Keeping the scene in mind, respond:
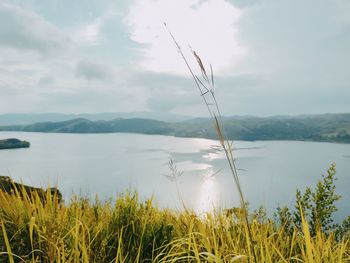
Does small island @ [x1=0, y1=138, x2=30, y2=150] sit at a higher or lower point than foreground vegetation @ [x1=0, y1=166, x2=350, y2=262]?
lower

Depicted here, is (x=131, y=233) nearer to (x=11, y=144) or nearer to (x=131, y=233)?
(x=131, y=233)

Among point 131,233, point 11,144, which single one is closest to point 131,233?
point 131,233

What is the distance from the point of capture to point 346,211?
6638 cm

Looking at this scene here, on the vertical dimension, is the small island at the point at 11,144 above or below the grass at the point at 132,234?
below

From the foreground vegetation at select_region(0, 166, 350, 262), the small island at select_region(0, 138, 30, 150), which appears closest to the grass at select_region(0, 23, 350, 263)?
the foreground vegetation at select_region(0, 166, 350, 262)

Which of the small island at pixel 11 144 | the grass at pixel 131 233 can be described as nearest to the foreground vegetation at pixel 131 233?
the grass at pixel 131 233

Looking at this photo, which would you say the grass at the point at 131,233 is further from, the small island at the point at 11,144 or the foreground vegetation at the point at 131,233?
the small island at the point at 11,144

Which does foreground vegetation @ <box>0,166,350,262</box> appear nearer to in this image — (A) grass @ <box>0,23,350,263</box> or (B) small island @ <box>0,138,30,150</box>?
(A) grass @ <box>0,23,350,263</box>

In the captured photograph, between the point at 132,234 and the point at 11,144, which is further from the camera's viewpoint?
the point at 11,144

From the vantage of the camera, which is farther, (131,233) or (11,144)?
(11,144)

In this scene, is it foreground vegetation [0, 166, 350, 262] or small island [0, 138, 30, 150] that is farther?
small island [0, 138, 30, 150]

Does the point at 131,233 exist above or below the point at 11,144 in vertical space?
above

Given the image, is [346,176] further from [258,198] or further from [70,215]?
[70,215]

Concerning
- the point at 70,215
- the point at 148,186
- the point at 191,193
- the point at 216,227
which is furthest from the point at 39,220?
the point at 148,186
